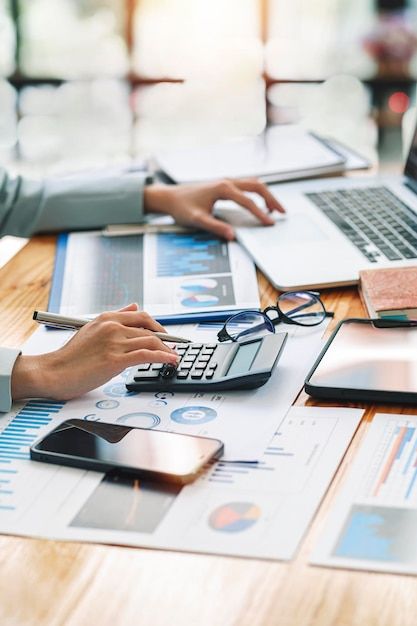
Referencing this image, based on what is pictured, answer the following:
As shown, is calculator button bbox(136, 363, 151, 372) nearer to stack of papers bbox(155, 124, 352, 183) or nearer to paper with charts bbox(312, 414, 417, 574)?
paper with charts bbox(312, 414, 417, 574)

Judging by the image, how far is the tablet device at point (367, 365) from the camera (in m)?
1.07

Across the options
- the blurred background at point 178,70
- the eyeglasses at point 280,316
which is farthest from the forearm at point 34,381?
the blurred background at point 178,70

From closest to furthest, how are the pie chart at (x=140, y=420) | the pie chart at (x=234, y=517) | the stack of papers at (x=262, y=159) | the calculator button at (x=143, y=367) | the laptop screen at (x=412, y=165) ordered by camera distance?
the pie chart at (x=234, y=517), the pie chart at (x=140, y=420), the calculator button at (x=143, y=367), the laptop screen at (x=412, y=165), the stack of papers at (x=262, y=159)

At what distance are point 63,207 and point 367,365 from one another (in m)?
0.79

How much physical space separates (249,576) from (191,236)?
0.93 metres

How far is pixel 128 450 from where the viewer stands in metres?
0.97

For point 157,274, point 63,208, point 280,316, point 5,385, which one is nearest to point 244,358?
point 280,316

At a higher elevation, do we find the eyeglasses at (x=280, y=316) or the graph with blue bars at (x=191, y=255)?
the eyeglasses at (x=280, y=316)

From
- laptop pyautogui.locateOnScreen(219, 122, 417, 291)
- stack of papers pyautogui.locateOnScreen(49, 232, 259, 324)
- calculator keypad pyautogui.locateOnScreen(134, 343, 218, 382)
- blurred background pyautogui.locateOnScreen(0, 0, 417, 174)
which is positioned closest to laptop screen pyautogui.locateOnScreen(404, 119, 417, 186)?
laptop pyautogui.locateOnScreen(219, 122, 417, 291)

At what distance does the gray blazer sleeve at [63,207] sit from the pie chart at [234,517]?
3.02 ft

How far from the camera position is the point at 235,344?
1189 millimetres

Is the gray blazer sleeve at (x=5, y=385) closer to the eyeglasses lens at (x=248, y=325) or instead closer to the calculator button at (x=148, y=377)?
the calculator button at (x=148, y=377)

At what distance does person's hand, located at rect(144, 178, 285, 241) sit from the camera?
1.65 m

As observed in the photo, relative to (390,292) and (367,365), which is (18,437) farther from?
(390,292)
